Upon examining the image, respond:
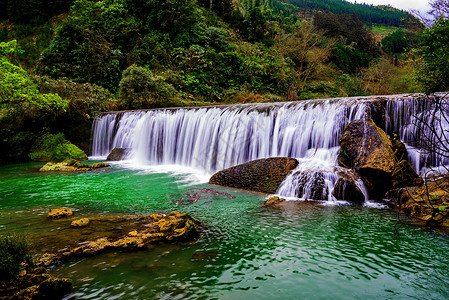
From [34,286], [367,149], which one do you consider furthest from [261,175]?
[34,286]

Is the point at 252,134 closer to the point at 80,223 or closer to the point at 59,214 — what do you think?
the point at 59,214

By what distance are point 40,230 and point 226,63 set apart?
88.0 feet

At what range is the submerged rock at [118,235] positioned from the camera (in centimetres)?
386

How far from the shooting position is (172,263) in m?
3.60

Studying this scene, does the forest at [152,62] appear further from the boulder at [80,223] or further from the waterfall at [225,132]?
the boulder at [80,223]

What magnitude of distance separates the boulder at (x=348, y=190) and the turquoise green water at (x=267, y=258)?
0.55m

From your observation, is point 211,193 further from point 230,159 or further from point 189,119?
point 189,119

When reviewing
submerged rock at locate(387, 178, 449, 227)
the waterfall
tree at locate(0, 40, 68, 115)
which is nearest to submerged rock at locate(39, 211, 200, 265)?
submerged rock at locate(387, 178, 449, 227)

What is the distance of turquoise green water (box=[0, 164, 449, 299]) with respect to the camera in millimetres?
3086

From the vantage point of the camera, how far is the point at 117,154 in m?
16.1

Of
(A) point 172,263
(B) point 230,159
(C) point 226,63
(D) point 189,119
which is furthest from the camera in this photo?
(C) point 226,63

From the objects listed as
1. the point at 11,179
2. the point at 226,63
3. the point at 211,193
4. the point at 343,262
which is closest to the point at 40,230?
the point at 211,193

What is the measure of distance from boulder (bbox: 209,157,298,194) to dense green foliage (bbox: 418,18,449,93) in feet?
24.3

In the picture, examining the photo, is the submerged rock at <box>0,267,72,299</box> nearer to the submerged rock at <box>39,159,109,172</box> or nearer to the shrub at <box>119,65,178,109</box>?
the submerged rock at <box>39,159,109,172</box>
